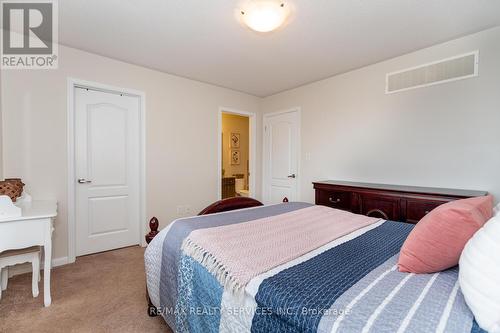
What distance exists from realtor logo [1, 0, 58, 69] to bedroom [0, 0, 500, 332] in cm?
2

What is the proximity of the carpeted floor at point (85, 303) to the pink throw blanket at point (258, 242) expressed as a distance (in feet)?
3.01

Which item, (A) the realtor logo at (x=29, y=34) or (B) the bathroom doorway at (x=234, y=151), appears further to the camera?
(B) the bathroom doorway at (x=234, y=151)

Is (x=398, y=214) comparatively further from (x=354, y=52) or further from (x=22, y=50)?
(x=22, y=50)

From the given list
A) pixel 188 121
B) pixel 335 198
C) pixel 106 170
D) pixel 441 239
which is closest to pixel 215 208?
pixel 441 239

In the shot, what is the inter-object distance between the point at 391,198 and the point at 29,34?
399 cm

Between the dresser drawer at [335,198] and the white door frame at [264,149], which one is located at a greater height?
the white door frame at [264,149]

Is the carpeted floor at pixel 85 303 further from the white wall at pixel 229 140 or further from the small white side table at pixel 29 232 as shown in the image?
the white wall at pixel 229 140

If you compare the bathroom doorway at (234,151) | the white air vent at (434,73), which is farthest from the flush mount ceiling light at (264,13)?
the bathroom doorway at (234,151)

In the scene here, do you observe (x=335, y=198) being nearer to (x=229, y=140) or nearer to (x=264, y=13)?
(x=264, y=13)

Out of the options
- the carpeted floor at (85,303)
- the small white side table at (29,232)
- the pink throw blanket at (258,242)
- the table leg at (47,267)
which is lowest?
the carpeted floor at (85,303)

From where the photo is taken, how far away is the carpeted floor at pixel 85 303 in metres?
1.63

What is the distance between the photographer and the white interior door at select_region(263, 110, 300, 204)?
394 centimetres

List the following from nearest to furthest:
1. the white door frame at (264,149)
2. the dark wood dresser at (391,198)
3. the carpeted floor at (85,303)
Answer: the carpeted floor at (85,303) → the dark wood dresser at (391,198) → the white door frame at (264,149)

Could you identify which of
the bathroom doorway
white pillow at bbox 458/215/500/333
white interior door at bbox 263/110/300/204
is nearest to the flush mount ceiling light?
white pillow at bbox 458/215/500/333
